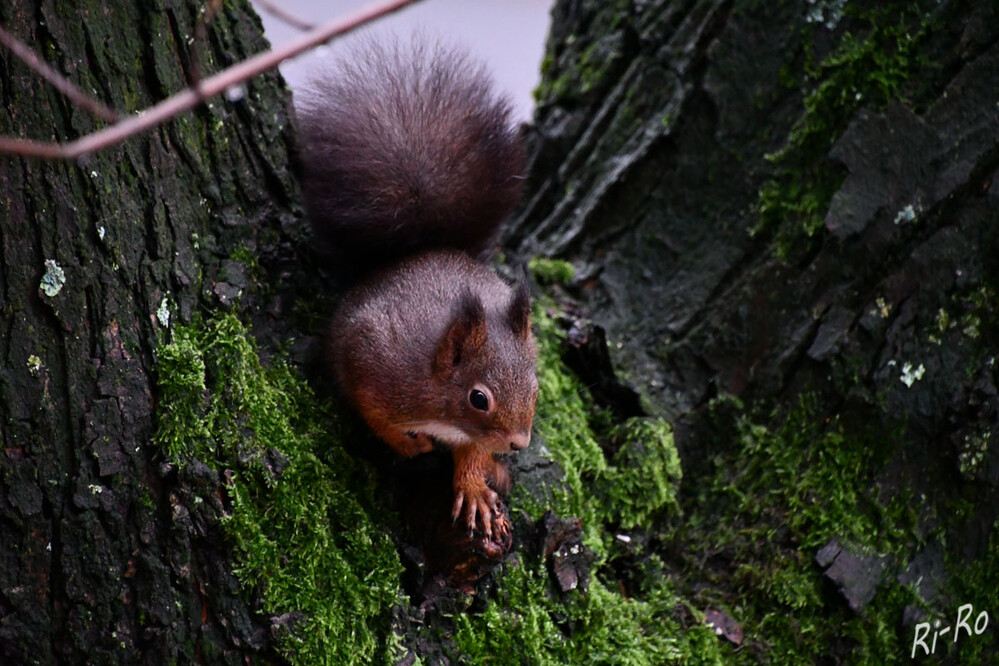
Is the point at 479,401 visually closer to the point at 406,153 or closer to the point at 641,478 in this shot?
the point at 641,478

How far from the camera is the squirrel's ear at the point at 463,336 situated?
236 centimetres

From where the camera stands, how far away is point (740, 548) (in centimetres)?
242

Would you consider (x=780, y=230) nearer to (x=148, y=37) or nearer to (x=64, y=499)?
(x=148, y=37)

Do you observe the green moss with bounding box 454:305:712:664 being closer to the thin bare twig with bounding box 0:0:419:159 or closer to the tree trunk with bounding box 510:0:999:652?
the tree trunk with bounding box 510:0:999:652

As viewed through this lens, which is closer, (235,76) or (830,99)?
(235,76)

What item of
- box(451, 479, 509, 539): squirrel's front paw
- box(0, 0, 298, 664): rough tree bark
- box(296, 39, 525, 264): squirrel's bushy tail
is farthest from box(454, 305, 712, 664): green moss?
box(0, 0, 298, 664): rough tree bark

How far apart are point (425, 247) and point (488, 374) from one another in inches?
19.1

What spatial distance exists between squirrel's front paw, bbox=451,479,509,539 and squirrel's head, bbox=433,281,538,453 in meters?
0.13

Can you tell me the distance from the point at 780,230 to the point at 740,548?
0.89 metres

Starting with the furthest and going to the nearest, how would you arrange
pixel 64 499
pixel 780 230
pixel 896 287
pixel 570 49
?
pixel 570 49, pixel 780 230, pixel 896 287, pixel 64 499

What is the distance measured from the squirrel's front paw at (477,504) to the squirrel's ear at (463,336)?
352mm

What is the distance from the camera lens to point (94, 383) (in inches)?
69.8

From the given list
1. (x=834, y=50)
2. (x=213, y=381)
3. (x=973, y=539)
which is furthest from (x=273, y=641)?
(x=834, y=50)

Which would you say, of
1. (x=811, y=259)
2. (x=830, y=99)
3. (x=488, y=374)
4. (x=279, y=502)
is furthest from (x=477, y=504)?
(x=830, y=99)
